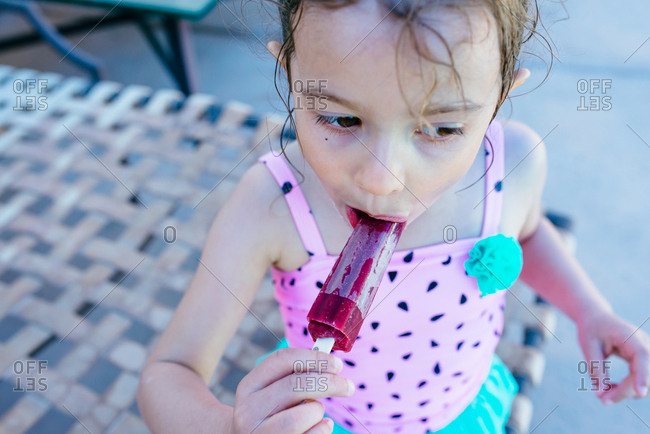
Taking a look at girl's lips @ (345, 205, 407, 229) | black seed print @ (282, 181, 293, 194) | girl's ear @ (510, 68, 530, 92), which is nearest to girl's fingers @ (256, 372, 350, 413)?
girl's lips @ (345, 205, 407, 229)

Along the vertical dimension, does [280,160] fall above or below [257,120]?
above

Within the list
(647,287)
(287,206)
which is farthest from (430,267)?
(647,287)

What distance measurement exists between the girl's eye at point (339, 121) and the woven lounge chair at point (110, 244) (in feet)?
2.20

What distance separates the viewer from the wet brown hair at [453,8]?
1.59ft

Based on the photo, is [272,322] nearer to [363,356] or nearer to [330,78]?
[363,356]

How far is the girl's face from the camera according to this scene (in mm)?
492

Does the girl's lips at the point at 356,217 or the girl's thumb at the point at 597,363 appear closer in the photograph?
the girl's lips at the point at 356,217

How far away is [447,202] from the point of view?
798 mm

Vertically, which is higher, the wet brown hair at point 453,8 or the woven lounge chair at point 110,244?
the wet brown hair at point 453,8

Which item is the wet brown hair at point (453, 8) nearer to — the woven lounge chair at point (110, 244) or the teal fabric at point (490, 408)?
the teal fabric at point (490, 408)

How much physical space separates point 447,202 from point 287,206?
24 centimetres

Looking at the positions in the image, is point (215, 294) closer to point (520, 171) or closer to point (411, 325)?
point (411, 325)

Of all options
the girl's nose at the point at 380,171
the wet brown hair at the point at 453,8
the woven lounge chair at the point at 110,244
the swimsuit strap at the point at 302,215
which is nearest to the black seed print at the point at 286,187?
the swimsuit strap at the point at 302,215

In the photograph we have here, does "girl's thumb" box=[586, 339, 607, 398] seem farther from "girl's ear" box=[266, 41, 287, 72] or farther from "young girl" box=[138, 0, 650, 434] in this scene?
"girl's ear" box=[266, 41, 287, 72]
